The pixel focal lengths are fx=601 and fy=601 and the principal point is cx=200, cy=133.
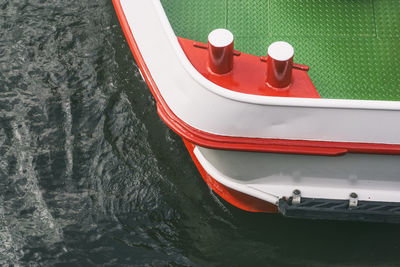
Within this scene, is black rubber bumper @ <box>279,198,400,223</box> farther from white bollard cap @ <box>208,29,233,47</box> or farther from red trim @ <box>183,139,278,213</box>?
white bollard cap @ <box>208,29,233,47</box>

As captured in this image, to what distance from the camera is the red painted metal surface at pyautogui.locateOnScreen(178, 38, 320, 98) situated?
3.99 meters

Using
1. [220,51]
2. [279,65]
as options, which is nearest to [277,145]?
[279,65]

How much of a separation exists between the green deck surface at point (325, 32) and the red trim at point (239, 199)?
40.6 inches

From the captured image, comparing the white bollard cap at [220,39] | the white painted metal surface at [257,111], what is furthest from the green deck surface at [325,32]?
the white bollard cap at [220,39]

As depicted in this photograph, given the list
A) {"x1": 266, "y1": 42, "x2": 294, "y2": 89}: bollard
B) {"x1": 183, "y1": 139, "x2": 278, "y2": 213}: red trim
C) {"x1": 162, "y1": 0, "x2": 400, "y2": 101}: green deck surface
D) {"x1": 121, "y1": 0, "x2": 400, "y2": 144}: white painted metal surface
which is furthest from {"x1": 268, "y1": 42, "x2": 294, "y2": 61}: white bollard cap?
{"x1": 183, "y1": 139, "x2": 278, "y2": 213}: red trim

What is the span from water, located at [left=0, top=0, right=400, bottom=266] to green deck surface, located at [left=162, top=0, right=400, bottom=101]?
158 centimetres

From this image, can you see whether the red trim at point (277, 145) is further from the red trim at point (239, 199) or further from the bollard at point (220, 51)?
the red trim at point (239, 199)

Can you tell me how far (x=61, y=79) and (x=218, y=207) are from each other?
2.19 metres

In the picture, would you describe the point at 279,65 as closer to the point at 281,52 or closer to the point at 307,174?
the point at 281,52

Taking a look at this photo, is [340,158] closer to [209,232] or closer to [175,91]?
[175,91]

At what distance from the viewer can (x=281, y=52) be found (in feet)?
12.5

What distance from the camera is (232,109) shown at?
12.8ft

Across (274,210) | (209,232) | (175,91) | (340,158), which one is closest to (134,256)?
(209,232)

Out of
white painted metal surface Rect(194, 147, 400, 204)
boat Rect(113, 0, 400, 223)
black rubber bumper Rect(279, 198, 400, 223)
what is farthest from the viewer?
black rubber bumper Rect(279, 198, 400, 223)
